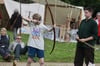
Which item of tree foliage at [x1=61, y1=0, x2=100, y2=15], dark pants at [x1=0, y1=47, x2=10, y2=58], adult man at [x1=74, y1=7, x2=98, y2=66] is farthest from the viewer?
tree foliage at [x1=61, y1=0, x2=100, y2=15]

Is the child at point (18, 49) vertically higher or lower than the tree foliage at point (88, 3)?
lower

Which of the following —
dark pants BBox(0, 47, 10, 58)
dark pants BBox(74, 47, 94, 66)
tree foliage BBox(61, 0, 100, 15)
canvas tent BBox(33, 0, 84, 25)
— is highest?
tree foliage BBox(61, 0, 100, 15)

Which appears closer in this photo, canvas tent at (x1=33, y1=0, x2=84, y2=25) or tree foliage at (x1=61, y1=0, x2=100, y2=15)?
canvas tent at (x1=33, y1=0, x2=84, y2=25)

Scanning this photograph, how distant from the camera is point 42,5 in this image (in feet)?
78.9

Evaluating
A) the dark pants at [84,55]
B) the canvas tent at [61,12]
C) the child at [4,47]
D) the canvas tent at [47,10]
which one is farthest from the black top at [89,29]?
the canvas tent at [61,12]

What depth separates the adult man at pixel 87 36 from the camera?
871 cm

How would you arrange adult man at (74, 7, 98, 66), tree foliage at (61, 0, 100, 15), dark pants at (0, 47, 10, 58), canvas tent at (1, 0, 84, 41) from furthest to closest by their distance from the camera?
tree foliage at (61, 0, 100, 15)
canvas tent at (1, 0, 84, 41)
dark pants at (0, 47, 10, 58)
adult man at (74, 7, 98, 66)

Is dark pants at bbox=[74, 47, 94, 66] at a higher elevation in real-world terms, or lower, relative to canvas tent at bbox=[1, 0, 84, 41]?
lower

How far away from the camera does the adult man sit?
8711mm

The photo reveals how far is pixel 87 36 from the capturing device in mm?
8781

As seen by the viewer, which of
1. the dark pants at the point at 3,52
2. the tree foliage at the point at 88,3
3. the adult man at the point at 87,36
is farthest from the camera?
the tree foliage at the point at 88,3

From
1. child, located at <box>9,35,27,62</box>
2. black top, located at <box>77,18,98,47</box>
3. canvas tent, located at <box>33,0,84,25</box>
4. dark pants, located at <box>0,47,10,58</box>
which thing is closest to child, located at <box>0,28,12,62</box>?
dark pants, located at <box>0,47,10,58</box>

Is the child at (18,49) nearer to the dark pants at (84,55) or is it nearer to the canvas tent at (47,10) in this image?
the dark pants at (84,55)

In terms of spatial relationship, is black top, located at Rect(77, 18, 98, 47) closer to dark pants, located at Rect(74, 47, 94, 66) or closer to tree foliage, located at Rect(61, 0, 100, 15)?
dark pants, located at Rect(74, 47, 94, 66)
